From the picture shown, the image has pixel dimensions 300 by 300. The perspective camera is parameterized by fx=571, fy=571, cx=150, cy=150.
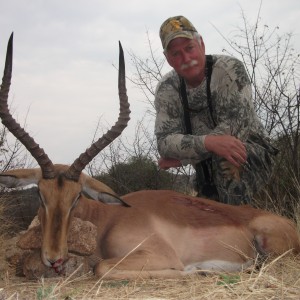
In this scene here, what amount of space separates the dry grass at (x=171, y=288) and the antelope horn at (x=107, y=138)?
81cm

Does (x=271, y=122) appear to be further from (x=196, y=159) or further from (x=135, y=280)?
(x=135, y=280)

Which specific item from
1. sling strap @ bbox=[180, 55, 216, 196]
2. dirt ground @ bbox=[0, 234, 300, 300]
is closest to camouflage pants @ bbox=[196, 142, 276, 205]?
sling strap @ bbox=[180, 55, 216, 196]

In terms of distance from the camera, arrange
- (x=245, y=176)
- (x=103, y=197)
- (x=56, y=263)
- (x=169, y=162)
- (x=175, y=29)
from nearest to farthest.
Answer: (x=56, y=263) < (x=103, y=197) < (x=245, y=176) < (x=175, y=29) < (x=169, y=162)

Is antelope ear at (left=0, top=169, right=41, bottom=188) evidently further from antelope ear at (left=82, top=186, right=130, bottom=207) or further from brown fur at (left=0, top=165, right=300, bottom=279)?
antelope ear at (left=82, top=186, right=130, bottom=207)

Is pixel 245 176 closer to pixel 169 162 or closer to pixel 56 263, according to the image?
pixel 169 162

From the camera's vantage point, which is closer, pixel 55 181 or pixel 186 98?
pixel 55 181

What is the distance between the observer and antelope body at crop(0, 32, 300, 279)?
4.15m

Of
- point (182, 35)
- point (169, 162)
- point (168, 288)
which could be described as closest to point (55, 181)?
point (168, 288)

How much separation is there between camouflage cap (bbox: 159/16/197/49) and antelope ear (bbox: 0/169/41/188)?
2.15m

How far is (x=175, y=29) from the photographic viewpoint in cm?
589

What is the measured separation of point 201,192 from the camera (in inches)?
Result: 249

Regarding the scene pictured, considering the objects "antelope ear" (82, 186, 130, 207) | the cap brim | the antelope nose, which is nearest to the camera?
the antelope nose

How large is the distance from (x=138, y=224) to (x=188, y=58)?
6.67 feet

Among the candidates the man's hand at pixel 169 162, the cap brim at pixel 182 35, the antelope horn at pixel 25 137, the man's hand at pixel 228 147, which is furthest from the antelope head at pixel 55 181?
the cap brim at pixel 182 35
